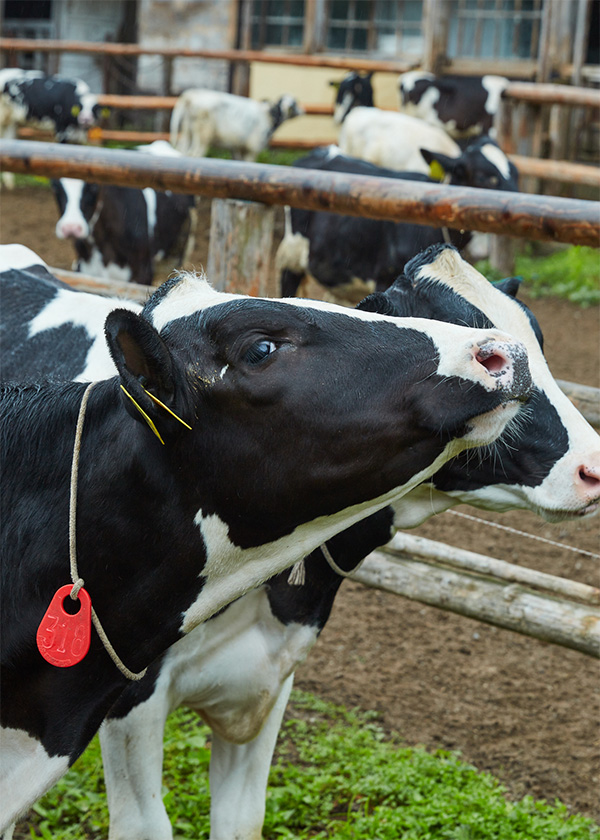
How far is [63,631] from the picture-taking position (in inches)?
62.1

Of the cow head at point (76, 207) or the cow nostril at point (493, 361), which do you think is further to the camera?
the cow head at point (76, 207)

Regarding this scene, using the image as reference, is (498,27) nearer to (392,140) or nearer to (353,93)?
(353,93)

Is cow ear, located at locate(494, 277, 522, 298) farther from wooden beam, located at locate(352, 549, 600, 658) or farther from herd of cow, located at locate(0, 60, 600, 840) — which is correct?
wooden beam, located at locate(352, 549, 600, 658)

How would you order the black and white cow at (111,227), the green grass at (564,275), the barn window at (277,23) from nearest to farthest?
the black and white cow at (111,227) → the green grass at (564,275) → the barn window at (277,23)

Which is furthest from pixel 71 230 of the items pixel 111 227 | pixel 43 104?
pixel 43 104

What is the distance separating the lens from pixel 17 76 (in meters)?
14.4

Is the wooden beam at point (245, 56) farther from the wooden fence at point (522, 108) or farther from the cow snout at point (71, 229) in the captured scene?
the cow snout at point (71, 229)

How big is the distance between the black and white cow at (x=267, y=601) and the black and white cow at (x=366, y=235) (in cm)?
438

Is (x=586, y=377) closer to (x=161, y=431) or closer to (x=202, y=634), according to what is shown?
(x=202, y=634)

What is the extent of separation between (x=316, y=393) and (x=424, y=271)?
2.69ft

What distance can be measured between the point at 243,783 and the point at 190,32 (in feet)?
52.2

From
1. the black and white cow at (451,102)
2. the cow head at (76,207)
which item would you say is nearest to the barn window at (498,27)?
the black and white cow at (451,102)

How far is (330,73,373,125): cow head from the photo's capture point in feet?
42.3

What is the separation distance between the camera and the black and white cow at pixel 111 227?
23.4ft
